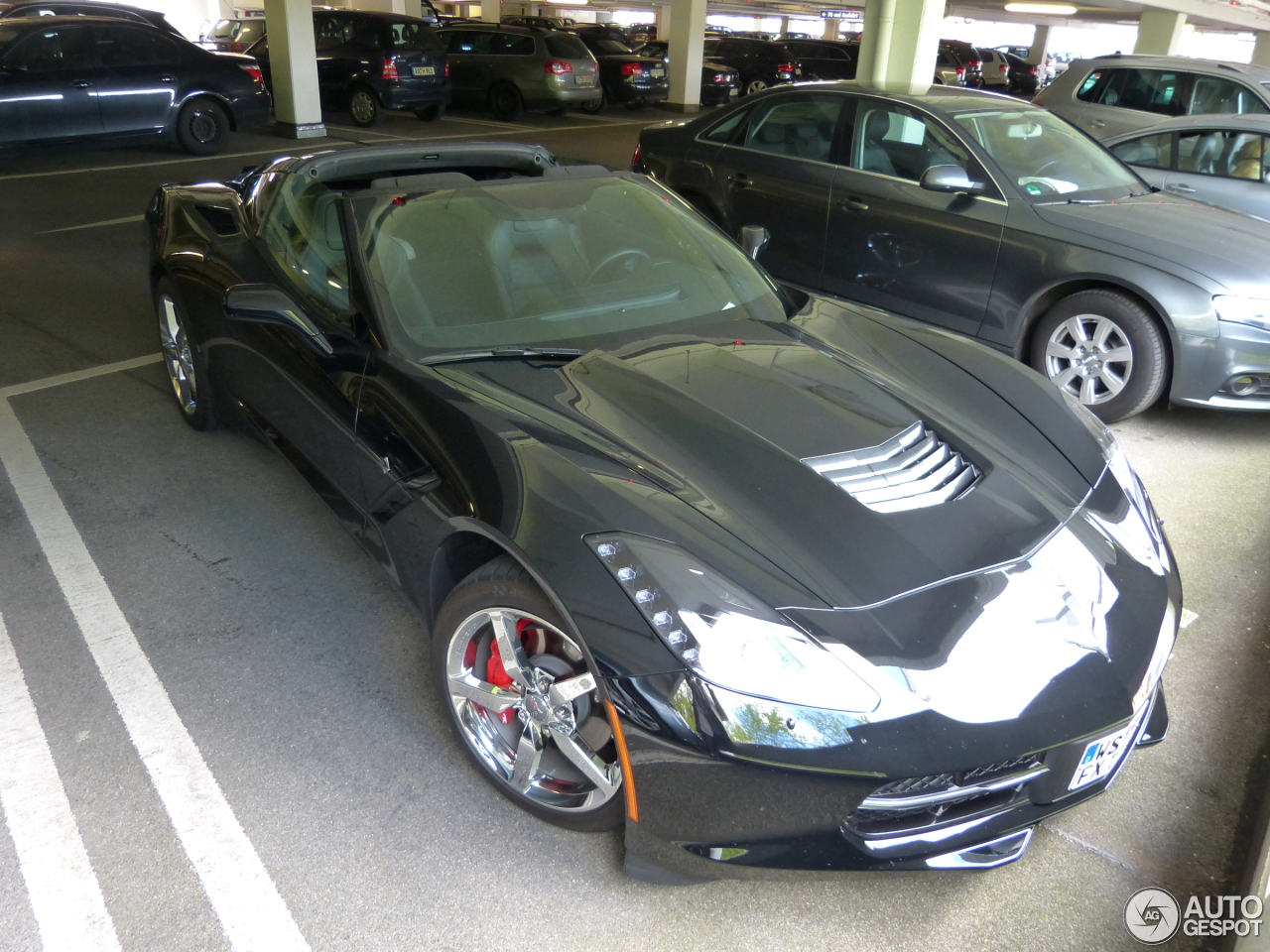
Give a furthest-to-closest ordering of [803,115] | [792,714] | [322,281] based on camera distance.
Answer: [803,115], [322,281], [792,714]

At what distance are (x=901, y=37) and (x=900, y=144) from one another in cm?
691

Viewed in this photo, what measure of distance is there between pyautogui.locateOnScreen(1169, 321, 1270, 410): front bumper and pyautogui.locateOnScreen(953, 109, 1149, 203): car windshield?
1082mm

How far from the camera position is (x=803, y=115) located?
5.80 meters

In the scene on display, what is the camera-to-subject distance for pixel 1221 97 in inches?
343

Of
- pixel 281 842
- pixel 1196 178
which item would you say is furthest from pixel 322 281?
pixel 1196 178

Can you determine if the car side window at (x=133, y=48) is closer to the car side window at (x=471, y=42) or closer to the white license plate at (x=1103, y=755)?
the car side window at (x=471, y=42)

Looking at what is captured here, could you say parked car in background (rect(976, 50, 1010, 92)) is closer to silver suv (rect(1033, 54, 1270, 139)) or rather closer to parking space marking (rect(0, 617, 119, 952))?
silver suv (rect(1033, 54, 1270, 139))

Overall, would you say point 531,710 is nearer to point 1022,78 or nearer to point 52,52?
point 52,52

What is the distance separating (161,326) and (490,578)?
294 cm

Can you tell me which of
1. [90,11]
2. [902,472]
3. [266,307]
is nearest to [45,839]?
[266,307]

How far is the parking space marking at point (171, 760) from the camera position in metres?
2.08

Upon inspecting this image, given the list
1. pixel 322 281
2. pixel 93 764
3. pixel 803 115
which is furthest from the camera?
pixel 803 115

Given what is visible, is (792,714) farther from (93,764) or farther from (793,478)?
(93,764)

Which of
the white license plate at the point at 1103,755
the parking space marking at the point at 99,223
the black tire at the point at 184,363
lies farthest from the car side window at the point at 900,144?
the parking space marking at the point at 99,223
